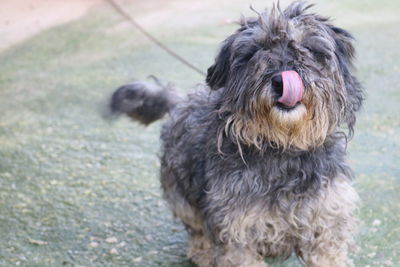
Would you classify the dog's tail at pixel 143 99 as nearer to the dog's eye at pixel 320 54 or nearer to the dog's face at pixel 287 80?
the dog's face at pixel 287 80

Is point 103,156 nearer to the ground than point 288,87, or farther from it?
nearer to the ground

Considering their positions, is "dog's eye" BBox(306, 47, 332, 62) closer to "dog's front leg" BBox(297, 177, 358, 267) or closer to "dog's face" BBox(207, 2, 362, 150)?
"dog's face" BBox(207, 2, 362, 150)

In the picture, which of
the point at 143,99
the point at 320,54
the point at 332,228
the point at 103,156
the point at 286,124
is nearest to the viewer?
the point at 286,124

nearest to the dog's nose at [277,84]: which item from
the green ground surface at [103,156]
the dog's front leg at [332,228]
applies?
the dog's front leg at [332,228]

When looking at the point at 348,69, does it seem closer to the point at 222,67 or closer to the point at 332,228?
the point at 222,67

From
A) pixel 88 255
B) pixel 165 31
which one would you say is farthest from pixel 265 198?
pixel 165 31

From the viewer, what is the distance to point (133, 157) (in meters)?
6.54

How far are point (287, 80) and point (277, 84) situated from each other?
0.08 m

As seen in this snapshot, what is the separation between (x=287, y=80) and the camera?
129 inches

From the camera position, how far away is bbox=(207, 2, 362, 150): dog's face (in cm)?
339

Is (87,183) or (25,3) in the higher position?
(87,183)

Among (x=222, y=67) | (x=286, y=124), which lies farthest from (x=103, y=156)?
(x=286, y=124)

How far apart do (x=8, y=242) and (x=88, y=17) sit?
8831mm

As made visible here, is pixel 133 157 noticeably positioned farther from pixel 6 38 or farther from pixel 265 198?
pixel 6 38
